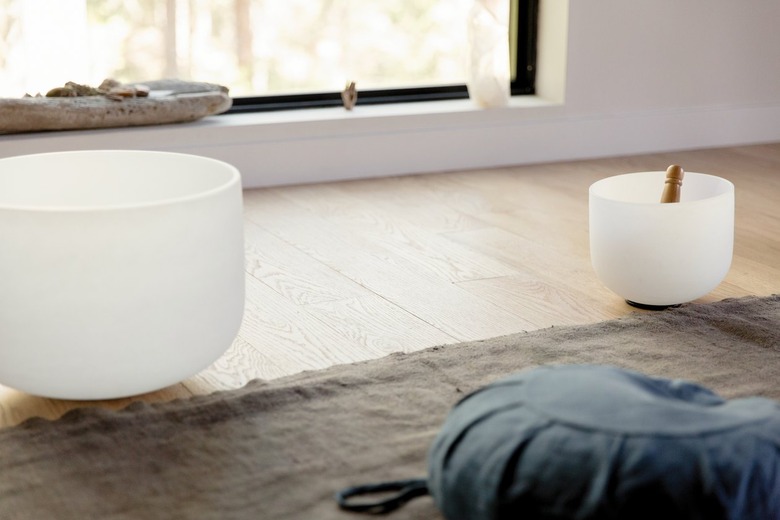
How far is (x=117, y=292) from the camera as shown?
1.17 metres

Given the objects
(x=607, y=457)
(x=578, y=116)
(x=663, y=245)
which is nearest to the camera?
(x=607, y=457)

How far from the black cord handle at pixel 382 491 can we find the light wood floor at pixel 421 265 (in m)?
0.38

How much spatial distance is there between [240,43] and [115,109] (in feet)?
1.71

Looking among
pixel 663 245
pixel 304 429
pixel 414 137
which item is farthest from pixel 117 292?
pixel 414 137

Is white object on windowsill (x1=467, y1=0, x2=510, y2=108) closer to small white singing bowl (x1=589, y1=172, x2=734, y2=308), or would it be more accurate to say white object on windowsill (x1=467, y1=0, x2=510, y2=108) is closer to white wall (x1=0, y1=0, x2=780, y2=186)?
white wall (x1=0, y1=0, x2=780, y2=186)

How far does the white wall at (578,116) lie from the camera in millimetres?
2756

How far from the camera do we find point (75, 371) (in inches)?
47.3

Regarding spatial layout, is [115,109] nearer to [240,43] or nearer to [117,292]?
[240,43]

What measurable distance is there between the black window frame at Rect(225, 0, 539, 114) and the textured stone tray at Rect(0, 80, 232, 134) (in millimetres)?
233

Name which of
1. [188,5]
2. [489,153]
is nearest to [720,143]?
[489,153]

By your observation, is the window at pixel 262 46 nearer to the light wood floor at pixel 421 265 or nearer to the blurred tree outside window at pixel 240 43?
the blurred tree outside window at pixel 240 43

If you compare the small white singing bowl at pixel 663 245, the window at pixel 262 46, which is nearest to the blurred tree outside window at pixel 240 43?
the window at pixel 262 46

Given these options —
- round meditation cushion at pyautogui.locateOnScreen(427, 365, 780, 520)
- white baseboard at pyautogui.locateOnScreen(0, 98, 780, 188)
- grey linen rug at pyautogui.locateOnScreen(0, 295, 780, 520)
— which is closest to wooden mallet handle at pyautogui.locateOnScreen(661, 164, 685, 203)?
grey linen rug at pyautogui.locateOnScreen(0, 295, 780, 520)

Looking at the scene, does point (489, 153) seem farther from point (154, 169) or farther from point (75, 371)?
point (75, 371)
